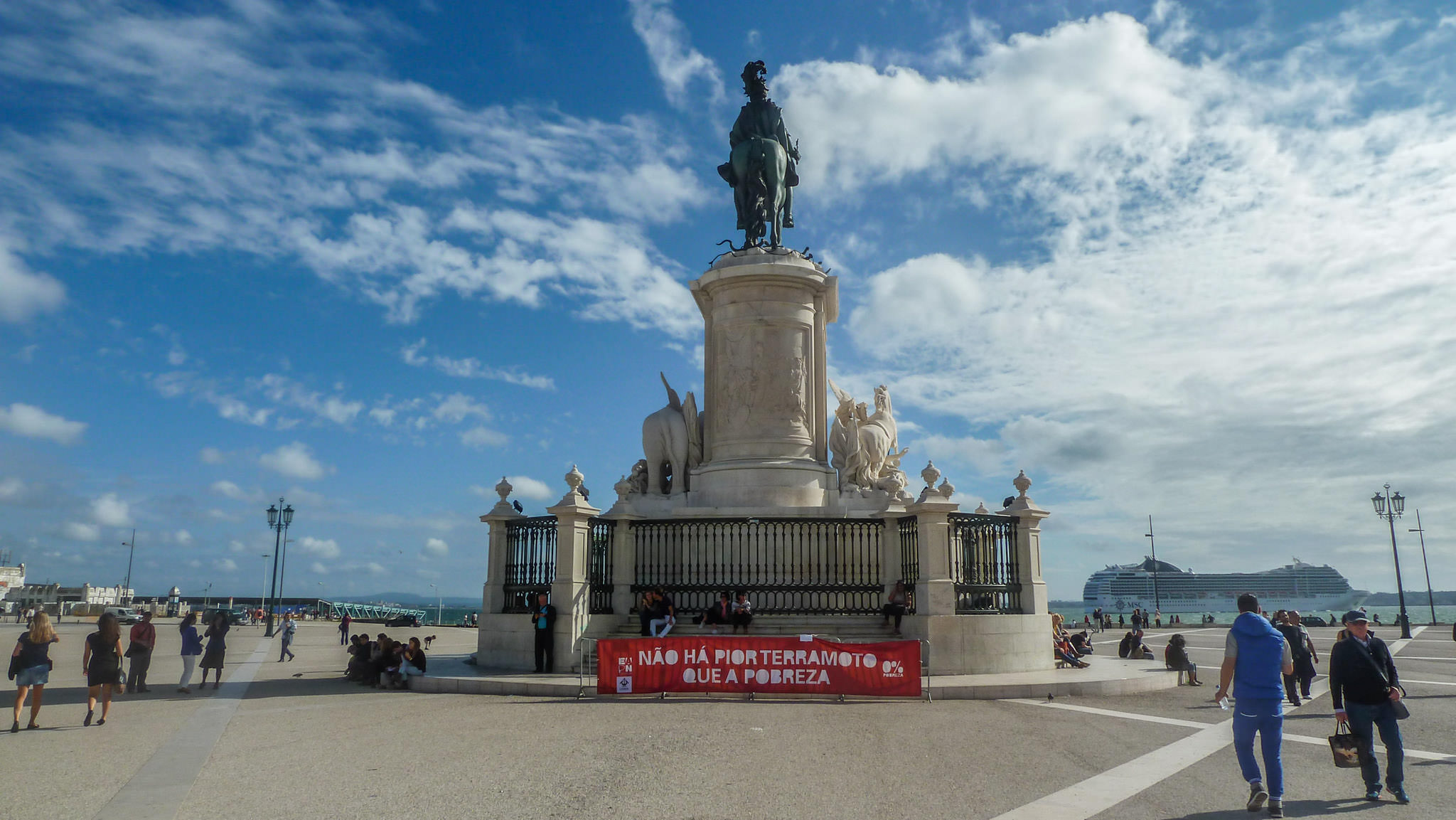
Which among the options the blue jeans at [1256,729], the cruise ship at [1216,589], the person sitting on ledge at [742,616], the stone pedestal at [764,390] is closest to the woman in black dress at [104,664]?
the person sitting on ledge at [742,616]

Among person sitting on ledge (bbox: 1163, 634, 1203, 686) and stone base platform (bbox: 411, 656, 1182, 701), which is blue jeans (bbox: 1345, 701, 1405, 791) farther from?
person sitting on ledge (bbox: 1163, 634, 1203, 686)

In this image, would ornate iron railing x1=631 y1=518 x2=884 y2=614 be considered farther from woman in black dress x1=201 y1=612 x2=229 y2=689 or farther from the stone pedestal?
woman in black dress x1=201 y1=612 x2=229 y2=689

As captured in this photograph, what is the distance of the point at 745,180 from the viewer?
2305 cm

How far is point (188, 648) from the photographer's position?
15797 millimetres

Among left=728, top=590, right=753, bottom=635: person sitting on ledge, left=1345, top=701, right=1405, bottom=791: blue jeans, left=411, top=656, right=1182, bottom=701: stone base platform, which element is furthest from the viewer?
left=728, top=590, right=753, bottom=635: person sitting on ledge

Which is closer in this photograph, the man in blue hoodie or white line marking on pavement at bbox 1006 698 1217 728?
the man in blue hoodie

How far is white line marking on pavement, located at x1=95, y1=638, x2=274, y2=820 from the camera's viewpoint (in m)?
6.80

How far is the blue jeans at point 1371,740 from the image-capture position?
282 inches

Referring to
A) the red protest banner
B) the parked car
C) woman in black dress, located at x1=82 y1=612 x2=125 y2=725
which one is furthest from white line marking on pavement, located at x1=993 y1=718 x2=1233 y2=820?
the parked car

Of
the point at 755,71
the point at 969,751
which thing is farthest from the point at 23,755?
the point at 755,71

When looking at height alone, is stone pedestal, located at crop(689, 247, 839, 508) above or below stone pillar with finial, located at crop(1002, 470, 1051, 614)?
above

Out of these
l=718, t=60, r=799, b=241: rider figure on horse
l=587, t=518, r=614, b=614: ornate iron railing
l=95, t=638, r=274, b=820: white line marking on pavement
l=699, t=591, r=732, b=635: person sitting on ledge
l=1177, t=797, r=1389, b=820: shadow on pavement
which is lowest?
l=1177, t=797, r=1389, b=820: shadow on pavement

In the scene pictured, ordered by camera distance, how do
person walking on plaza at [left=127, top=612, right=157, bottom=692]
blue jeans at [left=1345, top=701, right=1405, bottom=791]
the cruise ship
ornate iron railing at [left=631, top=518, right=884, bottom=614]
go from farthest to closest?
the cruise ship, ornate iron railing at [left=631, top=518, right=884, bottom=614], person walking on plaza at [left=127, top=612, right=157, bottom=692], blue jeans at [left=1345, top=701, right=1405, bottom=791]

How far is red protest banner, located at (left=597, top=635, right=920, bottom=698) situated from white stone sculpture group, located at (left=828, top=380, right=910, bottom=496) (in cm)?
729
